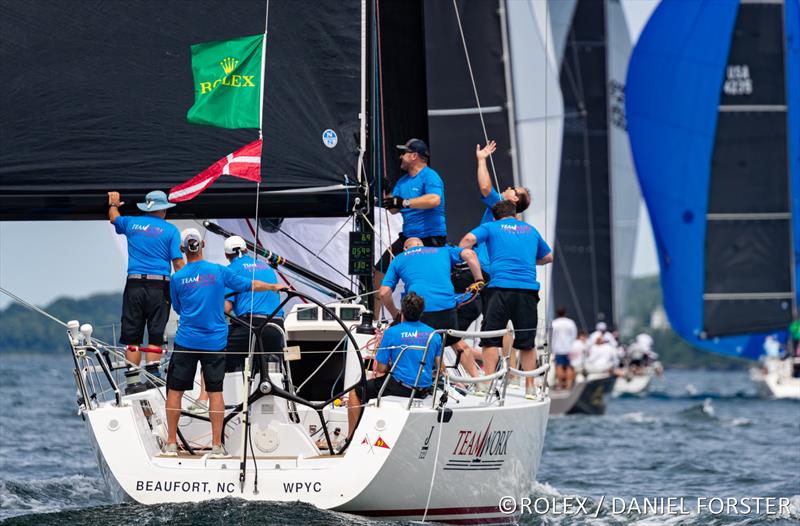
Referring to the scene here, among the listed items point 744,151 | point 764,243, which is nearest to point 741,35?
point 744,151

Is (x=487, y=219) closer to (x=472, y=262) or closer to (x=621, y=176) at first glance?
(x=472, y=262)

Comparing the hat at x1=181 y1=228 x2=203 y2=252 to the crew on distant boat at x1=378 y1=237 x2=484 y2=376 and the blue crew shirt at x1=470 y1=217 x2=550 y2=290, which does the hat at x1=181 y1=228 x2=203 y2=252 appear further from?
the blue crew shirt at x1=470 y1=217 x2=550 y2=290

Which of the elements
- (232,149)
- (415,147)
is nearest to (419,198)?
(415,147)

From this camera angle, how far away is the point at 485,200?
32.5 ft

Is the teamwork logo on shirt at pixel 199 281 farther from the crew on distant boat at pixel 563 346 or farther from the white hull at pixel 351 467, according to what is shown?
the crew on distant boat at pixel 563 346

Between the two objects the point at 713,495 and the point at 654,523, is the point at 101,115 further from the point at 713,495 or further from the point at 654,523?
the point at 713,495

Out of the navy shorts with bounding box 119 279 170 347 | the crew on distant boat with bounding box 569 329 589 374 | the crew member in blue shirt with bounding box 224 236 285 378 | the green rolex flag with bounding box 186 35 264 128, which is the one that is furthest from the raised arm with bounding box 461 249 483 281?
the crew on distant boat with bounding box 569 329 589 374

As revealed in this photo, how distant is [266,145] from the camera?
30.3 ft

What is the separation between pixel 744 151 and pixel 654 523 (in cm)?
2091

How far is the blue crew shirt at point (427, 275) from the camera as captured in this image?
8.80 meters

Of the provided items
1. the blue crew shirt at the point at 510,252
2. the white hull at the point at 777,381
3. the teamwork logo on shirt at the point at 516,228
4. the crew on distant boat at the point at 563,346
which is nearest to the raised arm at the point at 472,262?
the blue crew shirt at the point at 510,252

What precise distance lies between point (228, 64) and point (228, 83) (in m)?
0.13

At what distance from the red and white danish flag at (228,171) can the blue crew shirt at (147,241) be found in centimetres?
22

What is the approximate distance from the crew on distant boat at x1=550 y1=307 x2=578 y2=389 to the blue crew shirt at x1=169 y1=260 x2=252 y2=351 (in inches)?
444
